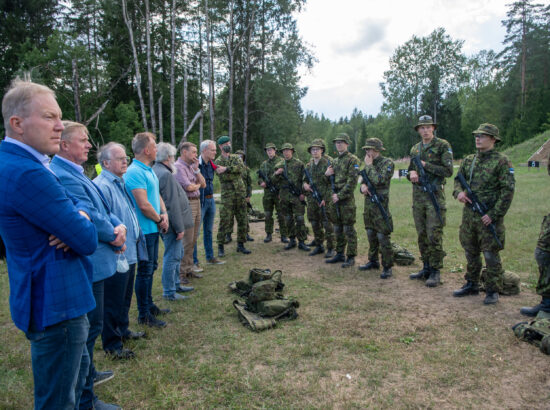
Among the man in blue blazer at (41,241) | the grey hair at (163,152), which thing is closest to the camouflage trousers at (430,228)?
the grey hair at (163,152)

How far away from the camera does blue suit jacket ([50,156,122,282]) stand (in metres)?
2.38

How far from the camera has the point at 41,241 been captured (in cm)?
171

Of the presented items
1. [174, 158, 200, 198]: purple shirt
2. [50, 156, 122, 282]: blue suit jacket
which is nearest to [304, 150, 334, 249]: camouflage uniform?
[174, 158, 200, 198]: purple shirt

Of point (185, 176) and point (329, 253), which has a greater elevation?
point (185, 176)

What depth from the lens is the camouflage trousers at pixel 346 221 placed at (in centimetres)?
639

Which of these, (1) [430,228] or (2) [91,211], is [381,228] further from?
(2) [91,211]

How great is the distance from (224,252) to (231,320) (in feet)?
11.2

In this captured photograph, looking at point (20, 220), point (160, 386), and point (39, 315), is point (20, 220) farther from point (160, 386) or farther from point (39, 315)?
point (160, 386)

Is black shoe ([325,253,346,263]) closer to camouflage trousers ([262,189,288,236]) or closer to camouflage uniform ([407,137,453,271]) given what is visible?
camouflage uniform ([407,137,453,271])

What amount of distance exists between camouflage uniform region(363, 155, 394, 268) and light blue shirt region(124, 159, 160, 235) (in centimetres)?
364

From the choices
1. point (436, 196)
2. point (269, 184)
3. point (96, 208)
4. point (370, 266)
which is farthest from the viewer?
point (269, 184)

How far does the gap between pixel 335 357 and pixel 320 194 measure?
4295 millimetres

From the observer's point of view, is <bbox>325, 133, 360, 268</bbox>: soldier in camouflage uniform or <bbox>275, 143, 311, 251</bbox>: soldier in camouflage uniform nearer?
<bbox>325, 133, 360, 268</bbox>: soldier in camouflage uniform

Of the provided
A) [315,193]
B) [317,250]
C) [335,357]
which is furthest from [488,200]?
[317,250]
